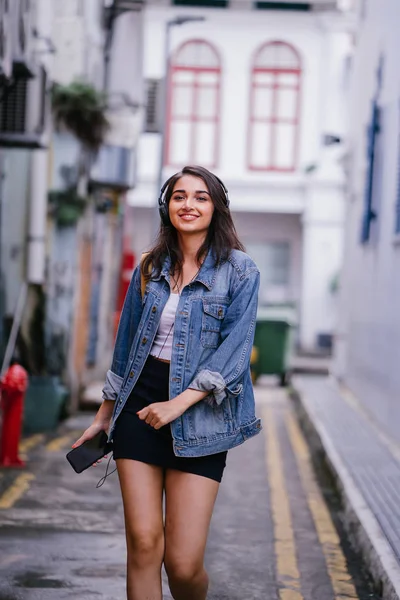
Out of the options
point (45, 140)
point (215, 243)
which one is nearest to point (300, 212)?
point (45, 140)

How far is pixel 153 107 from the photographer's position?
2200 cm

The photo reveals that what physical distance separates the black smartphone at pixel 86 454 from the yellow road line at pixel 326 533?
2.14m

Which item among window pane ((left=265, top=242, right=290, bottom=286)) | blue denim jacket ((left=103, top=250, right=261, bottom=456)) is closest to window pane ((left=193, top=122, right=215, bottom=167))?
window pane ((left=265, top=242, right=290, bottom=286))

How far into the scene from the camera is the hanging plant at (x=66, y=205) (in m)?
15.2

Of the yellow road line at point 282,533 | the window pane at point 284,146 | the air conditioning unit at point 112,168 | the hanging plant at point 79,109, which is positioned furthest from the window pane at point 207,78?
the yellow road line at point 282,533

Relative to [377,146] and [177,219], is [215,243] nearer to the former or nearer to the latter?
[177,219]

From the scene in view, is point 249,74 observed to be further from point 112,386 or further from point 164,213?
point 112,386

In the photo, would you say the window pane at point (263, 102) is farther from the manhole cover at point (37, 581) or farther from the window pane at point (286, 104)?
the manhole cover at point (37, 581)

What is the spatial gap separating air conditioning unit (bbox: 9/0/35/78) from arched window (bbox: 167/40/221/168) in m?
24.6

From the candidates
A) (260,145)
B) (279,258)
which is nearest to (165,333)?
(260,145)

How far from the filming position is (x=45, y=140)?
12.2 metres

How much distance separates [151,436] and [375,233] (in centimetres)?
1179

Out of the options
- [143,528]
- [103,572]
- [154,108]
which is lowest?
[103,572]

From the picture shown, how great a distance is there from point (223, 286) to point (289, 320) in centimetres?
2024
